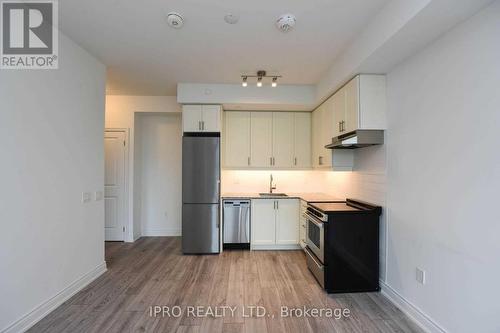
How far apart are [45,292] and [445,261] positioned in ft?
11.7

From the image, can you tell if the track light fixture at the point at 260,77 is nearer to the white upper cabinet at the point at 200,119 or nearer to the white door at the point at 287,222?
the white upper cabinet at the point at 200,119

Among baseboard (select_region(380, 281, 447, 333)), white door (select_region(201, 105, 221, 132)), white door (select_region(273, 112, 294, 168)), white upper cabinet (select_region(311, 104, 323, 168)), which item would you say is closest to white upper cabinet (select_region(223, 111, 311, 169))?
white door (select_region(273, 112, 294, 168))

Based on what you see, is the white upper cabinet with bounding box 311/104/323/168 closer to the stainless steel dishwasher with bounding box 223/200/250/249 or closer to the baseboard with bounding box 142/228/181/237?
the stainless steel dishwasher with bounding box 223/200/250/249

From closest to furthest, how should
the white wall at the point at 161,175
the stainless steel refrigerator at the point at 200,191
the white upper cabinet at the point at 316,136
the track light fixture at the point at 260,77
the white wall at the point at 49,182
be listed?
the white wall at the point at 49,182
the track light fixture at the point at 260,77
the stainless steel refrigerator at the point at 200,191
the white upper cabinet at the point at 316,136
the white wall at the point at 161,175

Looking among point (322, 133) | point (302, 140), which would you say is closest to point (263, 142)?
point (302, 140)

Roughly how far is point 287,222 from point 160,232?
8.58 ft

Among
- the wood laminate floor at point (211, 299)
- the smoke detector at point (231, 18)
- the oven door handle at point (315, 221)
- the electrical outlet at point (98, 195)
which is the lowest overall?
the wood laminate floor at point (211, 299)

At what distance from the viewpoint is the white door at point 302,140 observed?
4414mm

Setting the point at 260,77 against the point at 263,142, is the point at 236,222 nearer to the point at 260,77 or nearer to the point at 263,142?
the point at 263,142

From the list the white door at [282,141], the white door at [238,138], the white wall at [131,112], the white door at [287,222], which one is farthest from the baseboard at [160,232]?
the white door at [282,141]

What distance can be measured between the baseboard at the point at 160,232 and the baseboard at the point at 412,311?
3714mm

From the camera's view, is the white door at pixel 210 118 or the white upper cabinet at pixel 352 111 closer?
the white upper cabinet at pixel 352 111

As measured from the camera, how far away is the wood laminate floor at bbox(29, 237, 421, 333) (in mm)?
2105

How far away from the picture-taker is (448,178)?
1892 millimetres
